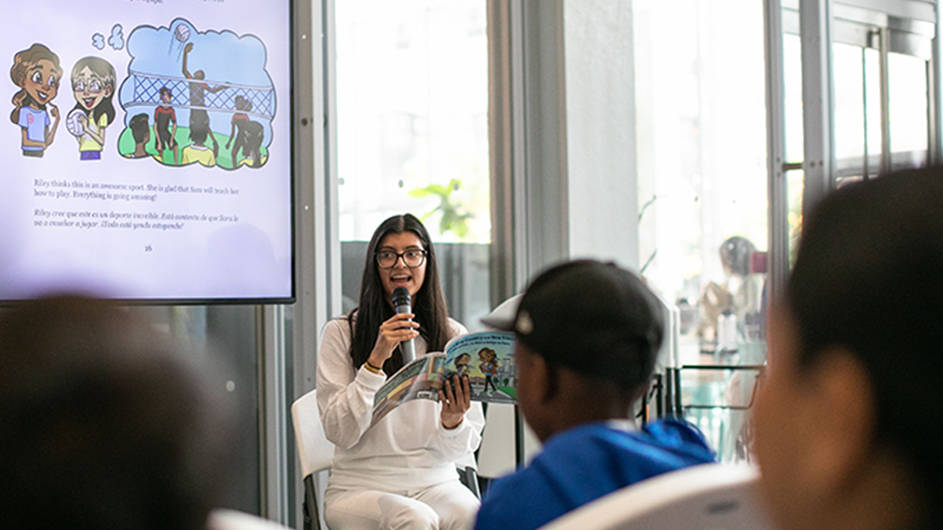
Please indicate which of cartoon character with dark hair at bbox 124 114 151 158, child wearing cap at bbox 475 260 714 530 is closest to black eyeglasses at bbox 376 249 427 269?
cartoon character with dark hair at bbox 124 114 151 158

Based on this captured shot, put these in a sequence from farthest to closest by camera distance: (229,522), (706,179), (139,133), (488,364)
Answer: (706,179) → (139,133) → (488,364) → (229,522)

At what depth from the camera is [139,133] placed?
2721mm

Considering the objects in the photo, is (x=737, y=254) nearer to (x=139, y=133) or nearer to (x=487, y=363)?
(x=487, y=363)

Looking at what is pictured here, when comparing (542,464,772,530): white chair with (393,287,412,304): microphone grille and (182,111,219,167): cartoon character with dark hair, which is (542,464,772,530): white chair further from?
(182,111,219,167): cartoon character with dark hair

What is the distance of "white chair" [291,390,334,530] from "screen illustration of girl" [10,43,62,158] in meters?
1.11

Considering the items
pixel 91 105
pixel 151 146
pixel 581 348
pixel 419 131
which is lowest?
pixel 581 348

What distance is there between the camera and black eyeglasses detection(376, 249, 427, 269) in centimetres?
296

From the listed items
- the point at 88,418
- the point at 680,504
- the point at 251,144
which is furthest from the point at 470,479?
the point at 88,418

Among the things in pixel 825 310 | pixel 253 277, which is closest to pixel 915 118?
pixel 253 277

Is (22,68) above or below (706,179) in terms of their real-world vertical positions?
above

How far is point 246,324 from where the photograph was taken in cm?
323

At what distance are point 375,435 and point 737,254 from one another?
196 cm

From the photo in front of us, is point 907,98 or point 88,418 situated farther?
point 907,98

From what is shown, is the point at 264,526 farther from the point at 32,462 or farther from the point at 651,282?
the point at 651,282
